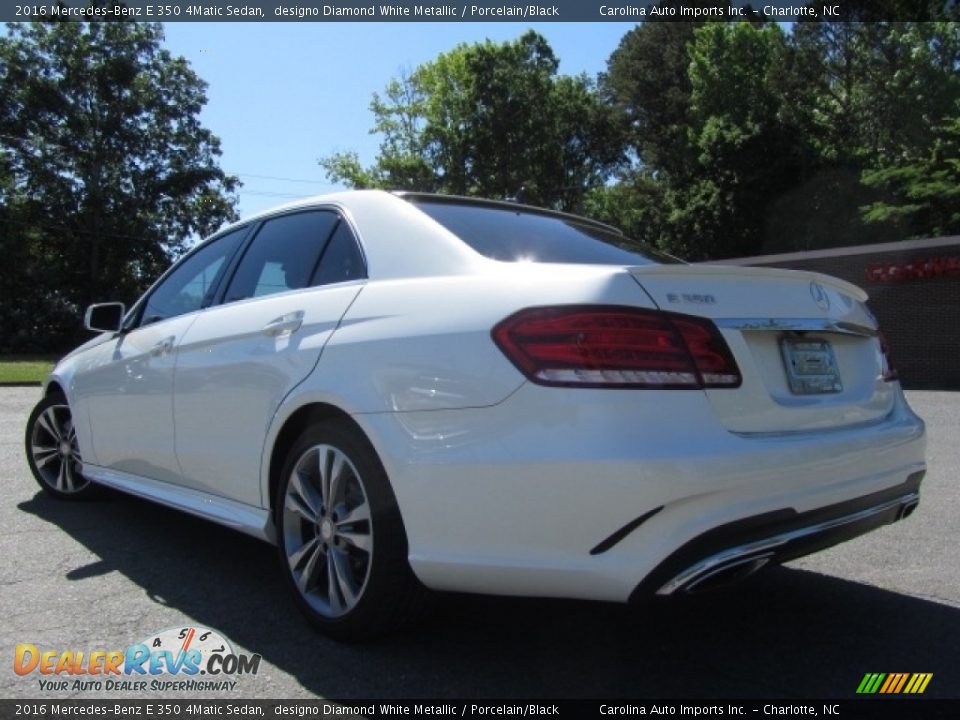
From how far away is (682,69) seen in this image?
4728 cm

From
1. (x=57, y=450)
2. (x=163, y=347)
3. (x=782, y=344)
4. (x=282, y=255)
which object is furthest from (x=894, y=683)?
(x=57, y=450)

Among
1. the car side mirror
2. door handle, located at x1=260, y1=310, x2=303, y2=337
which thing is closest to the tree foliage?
the car side mirror

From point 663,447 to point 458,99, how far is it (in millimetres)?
47123

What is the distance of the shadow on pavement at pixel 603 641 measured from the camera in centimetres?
256

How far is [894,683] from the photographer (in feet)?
8.45

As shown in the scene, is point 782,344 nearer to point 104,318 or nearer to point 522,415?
point 522,415

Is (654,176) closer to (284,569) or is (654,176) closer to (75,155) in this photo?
(75,155)

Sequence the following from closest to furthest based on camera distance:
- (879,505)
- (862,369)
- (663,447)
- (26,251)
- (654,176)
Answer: (663,447) → (879,505) → (862,369) → (26,251) → (654,176)

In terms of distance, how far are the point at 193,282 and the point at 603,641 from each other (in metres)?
2.76

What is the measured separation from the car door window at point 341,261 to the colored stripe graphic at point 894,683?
2.15 meters

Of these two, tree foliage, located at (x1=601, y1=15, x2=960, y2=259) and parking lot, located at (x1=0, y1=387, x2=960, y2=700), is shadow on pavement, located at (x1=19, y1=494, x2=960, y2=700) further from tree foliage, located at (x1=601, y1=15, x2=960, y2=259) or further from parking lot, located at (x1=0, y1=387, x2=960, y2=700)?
tree foliage, located at (x1=601, y1=15, x2=960, y2=259)

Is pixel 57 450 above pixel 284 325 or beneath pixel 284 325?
beneath

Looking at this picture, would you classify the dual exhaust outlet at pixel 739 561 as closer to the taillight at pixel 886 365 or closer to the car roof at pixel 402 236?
the taillight at pixel 886 365

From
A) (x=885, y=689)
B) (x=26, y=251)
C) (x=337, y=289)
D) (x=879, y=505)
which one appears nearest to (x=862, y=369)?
(x=879, y=505)
